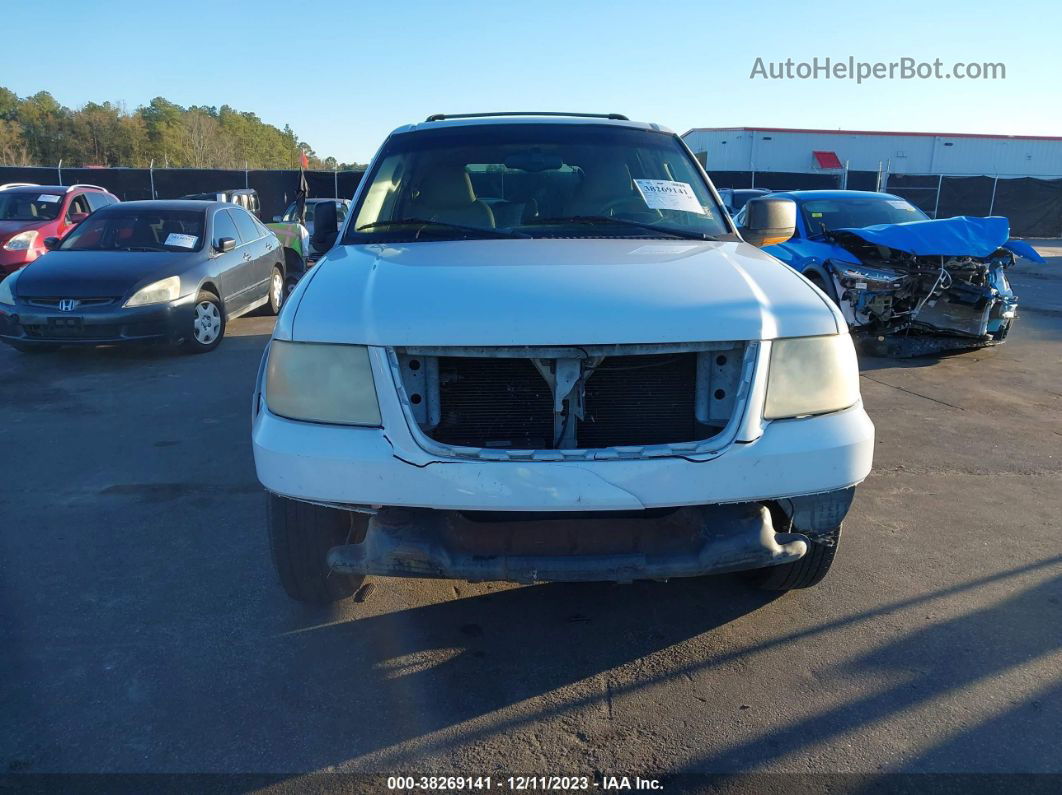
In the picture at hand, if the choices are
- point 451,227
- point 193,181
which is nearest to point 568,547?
point 451,227

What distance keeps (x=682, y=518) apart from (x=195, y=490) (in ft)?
10.1

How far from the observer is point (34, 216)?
478 inches

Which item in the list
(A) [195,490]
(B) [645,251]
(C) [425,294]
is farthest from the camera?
(A) [195,490]

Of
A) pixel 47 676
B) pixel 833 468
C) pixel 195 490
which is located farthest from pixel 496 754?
pixel 195 490

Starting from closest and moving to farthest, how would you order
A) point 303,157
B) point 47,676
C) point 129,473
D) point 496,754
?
point 496,754 → point 47,676 → point 129,473 → point 303,157

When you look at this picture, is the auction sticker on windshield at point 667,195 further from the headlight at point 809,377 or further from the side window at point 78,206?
the side window at point 78,206

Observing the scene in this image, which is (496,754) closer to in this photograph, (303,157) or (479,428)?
(479,428)

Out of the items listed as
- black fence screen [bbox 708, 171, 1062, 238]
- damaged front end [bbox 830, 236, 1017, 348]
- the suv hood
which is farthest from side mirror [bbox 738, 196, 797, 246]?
black fence screen [bbox 708, 171, 1062, 238]

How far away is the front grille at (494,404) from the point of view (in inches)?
101

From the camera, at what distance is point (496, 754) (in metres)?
2.38

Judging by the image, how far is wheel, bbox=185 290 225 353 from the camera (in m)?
8.23

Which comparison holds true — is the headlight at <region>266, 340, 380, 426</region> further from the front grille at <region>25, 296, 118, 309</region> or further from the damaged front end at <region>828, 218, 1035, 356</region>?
the damaged front end at <region>828, 218, 1035, 356</region>

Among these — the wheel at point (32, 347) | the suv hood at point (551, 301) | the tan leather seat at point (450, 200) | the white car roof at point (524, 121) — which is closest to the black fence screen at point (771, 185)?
the wheel at point (32, 347)

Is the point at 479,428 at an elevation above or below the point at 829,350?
below
